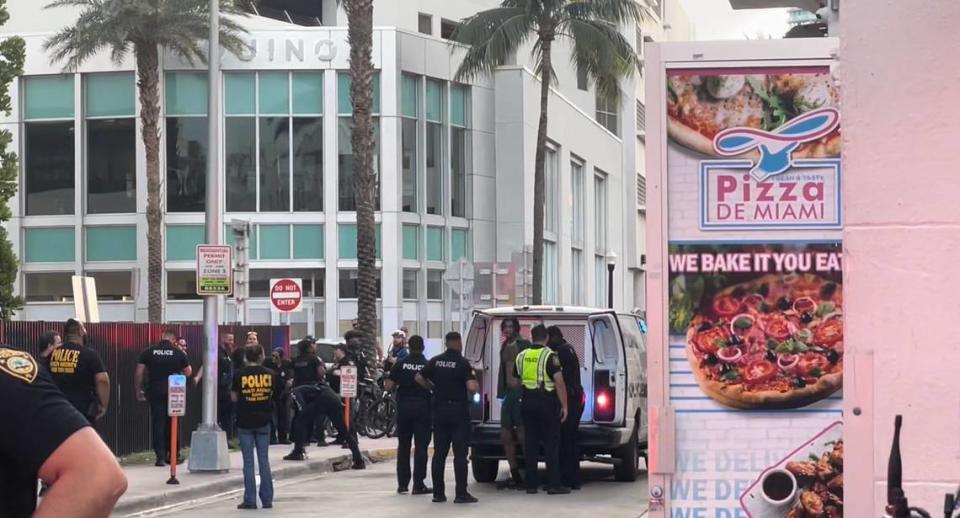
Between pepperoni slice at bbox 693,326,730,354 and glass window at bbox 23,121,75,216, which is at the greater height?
glass window at bbox 23,121,75,216

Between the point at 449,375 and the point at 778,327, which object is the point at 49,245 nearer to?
the point at 449,375

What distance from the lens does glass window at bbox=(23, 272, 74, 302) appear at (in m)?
45.8

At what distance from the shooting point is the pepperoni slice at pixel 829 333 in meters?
7.47

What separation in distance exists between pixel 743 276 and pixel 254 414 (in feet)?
29.4

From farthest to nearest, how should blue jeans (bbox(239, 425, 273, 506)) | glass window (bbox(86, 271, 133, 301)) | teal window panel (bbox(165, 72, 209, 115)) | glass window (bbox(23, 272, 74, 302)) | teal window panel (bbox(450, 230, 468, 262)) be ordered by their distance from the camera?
teal window panel (bbox(450, 230, 468, 262)) → glass window (bbox(23, 272, 74, 302)) → glass window (bbox(86, 271, 133, 301)) → teal window panel (bbox(165, 72, 209, 115)) → blue jeans (bbox(239, 425, 273, 506))

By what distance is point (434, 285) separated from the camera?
4703 centimetres

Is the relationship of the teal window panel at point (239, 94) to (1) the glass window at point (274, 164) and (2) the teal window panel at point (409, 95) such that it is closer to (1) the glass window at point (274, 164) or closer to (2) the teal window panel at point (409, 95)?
(1) the glass window at point (274, 164)

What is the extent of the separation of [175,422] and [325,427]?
8650 mm

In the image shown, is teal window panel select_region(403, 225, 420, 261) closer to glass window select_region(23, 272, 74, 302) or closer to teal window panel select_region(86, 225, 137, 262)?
teal window panel select_region(86, 225, 137, 262)

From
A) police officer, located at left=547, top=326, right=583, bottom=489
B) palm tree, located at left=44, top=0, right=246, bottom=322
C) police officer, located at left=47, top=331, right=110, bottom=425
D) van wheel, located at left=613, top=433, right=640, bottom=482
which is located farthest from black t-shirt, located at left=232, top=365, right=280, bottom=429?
palm tree, located at left=44, top=0, right=246, bottom=322

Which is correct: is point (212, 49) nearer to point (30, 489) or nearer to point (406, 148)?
point (30, 489)

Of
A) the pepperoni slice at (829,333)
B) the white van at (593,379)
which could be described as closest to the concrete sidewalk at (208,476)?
the white van at (593,379)

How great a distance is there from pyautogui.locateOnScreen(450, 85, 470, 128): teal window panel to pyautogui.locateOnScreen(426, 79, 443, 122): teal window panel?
0.47 metres

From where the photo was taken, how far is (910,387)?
235 inches
